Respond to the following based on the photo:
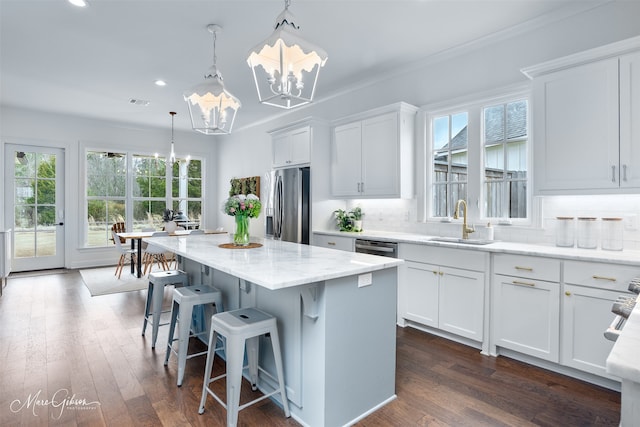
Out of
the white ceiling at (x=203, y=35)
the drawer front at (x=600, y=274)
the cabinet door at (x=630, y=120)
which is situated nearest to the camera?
the drawer front at (x=600, y=274)

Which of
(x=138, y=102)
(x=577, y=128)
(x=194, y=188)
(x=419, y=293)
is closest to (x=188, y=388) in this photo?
(x=419, y=293)

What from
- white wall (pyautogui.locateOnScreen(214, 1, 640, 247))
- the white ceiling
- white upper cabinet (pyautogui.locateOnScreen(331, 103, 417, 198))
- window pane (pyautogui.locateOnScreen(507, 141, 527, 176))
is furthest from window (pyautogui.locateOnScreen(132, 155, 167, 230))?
window pane (pyautogui.locateOnScreen(507, 141, 527, 176))

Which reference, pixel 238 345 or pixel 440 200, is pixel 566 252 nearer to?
pixel 440 200

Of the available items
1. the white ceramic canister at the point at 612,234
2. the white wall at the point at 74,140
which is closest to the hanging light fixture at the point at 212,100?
the white ceramic canister at the point at 612,234

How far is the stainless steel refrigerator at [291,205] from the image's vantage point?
4609 mm

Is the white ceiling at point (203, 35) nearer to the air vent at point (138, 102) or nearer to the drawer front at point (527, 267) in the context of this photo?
the air vent at point (138, 102)

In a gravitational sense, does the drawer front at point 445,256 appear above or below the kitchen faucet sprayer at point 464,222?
below

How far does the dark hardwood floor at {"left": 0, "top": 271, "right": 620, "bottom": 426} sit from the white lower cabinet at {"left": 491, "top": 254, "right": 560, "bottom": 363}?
193 millimetres

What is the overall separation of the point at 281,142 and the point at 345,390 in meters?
3.85

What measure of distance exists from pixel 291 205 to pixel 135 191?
415 centimetres

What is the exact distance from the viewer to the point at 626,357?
69cm

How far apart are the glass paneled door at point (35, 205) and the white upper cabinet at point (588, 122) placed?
7.44 meters

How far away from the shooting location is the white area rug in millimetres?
4930

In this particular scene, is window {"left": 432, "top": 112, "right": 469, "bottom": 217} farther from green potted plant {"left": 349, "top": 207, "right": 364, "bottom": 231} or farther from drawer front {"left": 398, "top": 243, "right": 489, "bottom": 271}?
green potted plant {"left": 349, "top": 207, "right": 364, "bottom": 231}
